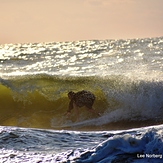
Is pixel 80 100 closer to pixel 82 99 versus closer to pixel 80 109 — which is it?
pixel 82 99

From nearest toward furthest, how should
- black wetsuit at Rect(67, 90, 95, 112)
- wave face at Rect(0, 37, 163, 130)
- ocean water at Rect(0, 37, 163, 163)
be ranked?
ocean water at Rect(0, 37, 163, 163), wave face at Rect(0, 37, 163, 130), black wetsuit at Rect(67, 90, 95, 112)

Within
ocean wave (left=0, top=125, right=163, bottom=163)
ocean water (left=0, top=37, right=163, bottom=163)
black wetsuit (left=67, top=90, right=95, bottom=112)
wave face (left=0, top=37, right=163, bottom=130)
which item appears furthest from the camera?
black wetsuit (left=67, top=90, right=95, bottom=112)

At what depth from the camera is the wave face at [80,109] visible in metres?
11.7

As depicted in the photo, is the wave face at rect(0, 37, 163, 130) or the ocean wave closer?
the ocean wave

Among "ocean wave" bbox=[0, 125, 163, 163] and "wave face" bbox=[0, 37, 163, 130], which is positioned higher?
"wave face" bbox=[0, 37, 163, 130]

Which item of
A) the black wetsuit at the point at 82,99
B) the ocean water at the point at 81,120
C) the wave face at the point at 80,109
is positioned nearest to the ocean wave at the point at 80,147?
the ocean water at the point at 81,120

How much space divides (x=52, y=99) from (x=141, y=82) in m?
3.13

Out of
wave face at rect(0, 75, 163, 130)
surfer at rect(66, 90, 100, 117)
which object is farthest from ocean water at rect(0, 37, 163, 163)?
surfer at rect(66, 90, 100, 117)

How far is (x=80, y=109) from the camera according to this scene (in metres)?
12.2

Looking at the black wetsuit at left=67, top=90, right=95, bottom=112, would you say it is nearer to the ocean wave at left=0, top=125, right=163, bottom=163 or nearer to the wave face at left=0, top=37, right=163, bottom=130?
the wave face at left=0, top=37, right=163, bottom=130

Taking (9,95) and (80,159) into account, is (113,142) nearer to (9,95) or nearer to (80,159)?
(80,159)

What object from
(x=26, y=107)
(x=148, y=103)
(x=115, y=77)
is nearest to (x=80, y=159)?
(x=148, y=103)

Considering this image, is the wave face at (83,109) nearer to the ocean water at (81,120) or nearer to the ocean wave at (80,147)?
the ocean water at (81,120)

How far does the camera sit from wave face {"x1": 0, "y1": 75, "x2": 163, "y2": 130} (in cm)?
1166
